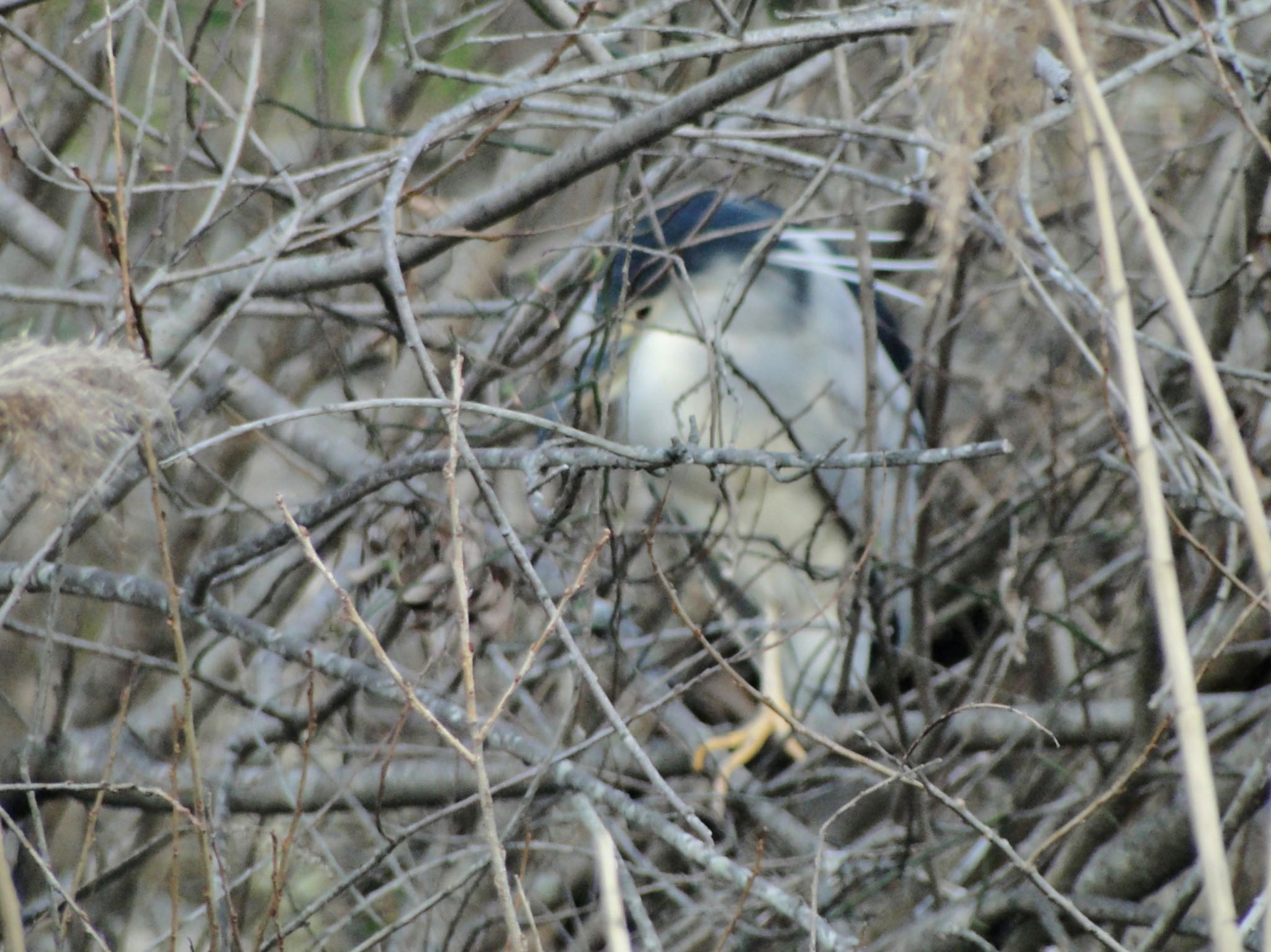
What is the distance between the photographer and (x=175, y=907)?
1.09 m

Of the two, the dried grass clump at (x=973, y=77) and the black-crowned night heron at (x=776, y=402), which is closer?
the dried grass clump at (x=973, y=77)

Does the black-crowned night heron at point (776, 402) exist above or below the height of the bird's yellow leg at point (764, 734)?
above

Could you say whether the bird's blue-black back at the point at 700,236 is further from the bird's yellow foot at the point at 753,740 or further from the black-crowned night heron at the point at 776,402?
the bird's yellow foot at the point at 753,740

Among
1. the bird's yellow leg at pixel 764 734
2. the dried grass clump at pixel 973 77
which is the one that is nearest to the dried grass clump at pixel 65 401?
the dried grass clump at pixel 973 77

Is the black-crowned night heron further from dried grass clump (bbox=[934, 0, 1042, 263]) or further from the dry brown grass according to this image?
dried grass clump (bbox=[934, 0, 1042, 263])

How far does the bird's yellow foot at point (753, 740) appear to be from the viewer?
242 centimetres

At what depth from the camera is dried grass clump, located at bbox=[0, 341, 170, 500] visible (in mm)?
964

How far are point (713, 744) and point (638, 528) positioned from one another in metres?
0.56

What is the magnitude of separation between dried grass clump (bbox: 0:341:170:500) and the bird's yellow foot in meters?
1.50

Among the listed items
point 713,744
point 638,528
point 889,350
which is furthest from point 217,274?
point 889,350

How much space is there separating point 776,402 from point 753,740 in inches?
28.8

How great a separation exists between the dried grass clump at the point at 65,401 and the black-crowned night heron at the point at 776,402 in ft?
4.66

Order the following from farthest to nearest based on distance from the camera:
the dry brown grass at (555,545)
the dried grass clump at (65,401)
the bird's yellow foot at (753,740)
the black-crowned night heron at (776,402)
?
the black-crowned night heron at (776,402), the bird's yellow foot at (753,740), the dry brown grass at (555,545), the dried grass clump at (65,401)

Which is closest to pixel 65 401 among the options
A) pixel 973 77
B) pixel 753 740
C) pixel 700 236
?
pixel 973 77
